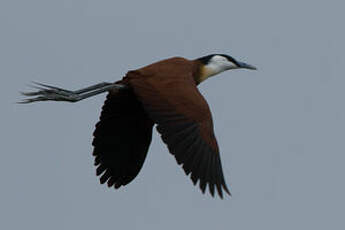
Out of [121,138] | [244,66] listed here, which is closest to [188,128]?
[121,138]

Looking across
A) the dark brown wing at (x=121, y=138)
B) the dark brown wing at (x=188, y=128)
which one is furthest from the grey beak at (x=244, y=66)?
the dark brown wing at (x=188, y=128)

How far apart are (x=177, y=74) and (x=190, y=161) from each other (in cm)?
159

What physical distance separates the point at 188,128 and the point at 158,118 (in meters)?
0.42

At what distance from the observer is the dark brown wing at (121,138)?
12961 millimetres

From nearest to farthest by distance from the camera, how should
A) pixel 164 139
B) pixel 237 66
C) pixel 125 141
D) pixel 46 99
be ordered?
pixel 164 139 < pixel 46 99 < pixel 125 141 < pixel 237 66

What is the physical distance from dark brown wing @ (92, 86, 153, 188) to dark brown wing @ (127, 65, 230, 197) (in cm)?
106

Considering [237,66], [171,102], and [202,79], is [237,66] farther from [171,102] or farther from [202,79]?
[171,102]

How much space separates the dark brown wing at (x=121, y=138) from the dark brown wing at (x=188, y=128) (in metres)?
1.06

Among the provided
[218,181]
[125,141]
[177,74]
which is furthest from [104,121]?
[218,181]

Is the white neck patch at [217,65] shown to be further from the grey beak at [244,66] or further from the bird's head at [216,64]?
the grey beak at [244,66]

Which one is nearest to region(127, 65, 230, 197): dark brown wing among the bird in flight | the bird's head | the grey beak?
the bird in flight

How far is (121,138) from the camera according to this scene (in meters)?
13.2

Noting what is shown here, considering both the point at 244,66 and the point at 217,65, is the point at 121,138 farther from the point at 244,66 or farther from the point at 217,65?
the point at 244,66

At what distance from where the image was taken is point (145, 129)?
13.3 m
